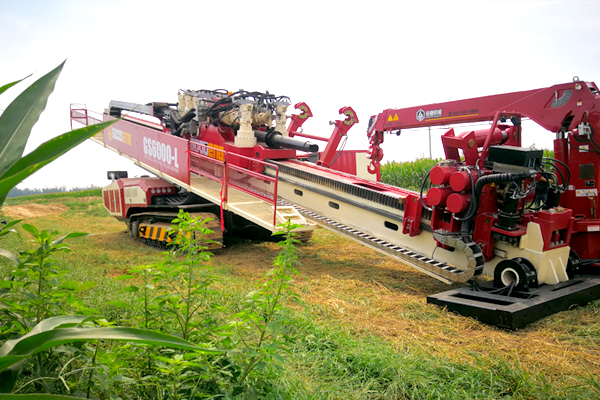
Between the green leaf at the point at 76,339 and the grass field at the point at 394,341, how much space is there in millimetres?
1056

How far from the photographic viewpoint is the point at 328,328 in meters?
3.84

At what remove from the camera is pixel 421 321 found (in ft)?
14.3

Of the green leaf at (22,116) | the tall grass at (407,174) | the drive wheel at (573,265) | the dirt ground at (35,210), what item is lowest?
the dirt ground at (35,210)

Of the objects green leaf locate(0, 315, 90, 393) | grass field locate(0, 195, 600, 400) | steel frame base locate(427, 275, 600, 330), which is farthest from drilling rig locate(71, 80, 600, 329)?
green leaf locate(0, 315, 90, 393)

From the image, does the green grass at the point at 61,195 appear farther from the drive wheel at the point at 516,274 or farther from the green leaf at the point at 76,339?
the green leaf at the point at 76,339

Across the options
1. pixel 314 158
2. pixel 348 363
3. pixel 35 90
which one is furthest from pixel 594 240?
pixel 35 90

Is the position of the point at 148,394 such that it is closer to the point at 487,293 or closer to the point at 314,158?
the point at 487,293

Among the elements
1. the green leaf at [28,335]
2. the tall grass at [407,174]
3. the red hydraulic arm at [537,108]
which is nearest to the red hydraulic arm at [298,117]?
the red hydraulic arm at [537,108]

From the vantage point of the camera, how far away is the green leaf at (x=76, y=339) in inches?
49.1

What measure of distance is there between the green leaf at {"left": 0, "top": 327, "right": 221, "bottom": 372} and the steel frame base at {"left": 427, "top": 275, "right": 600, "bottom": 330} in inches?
148

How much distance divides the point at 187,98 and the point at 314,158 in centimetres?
283

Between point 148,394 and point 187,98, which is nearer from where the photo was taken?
point 148,394

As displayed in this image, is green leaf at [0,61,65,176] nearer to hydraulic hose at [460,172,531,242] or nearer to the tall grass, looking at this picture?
hydraulic hose at [460,172,531,242]

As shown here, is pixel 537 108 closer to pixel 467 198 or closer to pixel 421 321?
pixel 467 198
